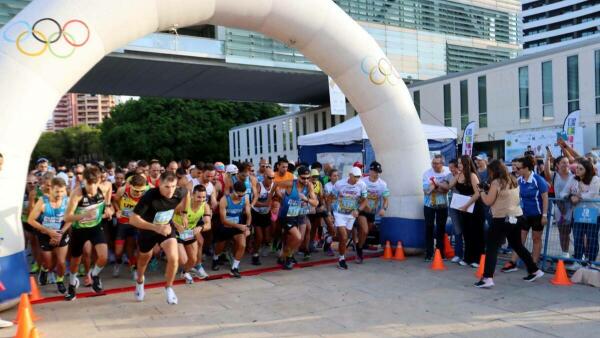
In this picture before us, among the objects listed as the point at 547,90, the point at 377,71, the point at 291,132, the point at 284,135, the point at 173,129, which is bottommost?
the point at 377,71

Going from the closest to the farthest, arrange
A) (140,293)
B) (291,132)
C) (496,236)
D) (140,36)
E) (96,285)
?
1. (140,293)
2. (496,236)
3. (96,285)
4. (140,36)
5. (291,132)

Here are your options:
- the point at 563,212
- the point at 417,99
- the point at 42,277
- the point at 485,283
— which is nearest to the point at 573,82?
the point at 417,99

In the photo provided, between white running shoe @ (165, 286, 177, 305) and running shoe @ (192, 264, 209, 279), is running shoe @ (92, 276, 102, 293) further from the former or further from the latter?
running shoe @ (192, 264, 209, 279)

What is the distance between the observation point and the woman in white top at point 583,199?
23.0 ft

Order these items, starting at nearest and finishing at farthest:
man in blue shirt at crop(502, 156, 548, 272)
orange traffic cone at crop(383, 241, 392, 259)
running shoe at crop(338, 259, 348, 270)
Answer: man in blue shirt at crop(502, 156, 548, 272) < running shoe at crop(338, 259, 348, 270) < orange traffic cone at crop(383, 241, 392, 259)

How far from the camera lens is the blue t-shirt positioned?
719cm

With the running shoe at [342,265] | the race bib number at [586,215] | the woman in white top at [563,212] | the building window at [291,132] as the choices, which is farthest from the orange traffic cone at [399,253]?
the building window at [291,132]

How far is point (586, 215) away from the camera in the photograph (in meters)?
7.04

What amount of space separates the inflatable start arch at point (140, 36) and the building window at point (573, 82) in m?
17.5

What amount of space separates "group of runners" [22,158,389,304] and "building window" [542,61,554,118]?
60.2ft

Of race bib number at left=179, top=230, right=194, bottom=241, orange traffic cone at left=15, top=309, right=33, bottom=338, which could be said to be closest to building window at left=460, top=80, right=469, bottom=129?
race bib number at left=179, top=230, right=194, bottom=241

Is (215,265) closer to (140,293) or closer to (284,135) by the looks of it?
(140,293)

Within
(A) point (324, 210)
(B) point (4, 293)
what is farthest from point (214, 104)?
(B) point (4, 293)

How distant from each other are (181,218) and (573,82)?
21900 millimetres
